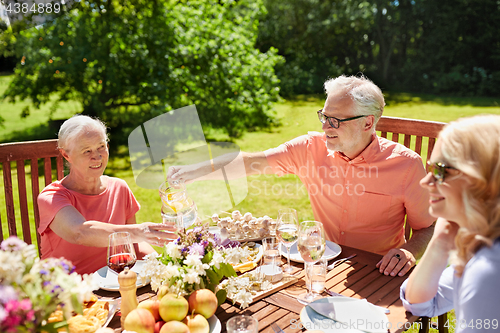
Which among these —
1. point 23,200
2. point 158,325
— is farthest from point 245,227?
point 23,200

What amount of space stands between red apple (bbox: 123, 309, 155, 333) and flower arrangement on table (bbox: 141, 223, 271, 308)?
0.47 feet

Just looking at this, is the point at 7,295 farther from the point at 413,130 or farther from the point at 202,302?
the point at 413,130

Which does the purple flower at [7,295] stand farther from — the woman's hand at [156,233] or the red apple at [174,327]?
the woman's hand at [156,233]

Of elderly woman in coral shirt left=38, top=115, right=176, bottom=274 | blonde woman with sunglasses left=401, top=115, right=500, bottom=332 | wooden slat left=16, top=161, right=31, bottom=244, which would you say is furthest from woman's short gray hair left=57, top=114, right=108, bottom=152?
blonde woman with sunglasses left=401, top=115, right=500, bottom=332

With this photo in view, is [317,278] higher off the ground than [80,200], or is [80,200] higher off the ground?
[80,200]

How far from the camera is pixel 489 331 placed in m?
1.17

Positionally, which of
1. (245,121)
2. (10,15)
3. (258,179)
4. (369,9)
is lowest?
(258,179)

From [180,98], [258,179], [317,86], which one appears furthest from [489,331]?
[317,86]

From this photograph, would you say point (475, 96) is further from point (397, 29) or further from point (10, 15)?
point (10, 15)

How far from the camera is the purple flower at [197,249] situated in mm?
1539

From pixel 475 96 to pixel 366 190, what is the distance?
11.8 m

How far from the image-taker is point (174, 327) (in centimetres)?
131

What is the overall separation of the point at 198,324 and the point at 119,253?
0.43 m

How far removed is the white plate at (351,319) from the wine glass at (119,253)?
71 cm
